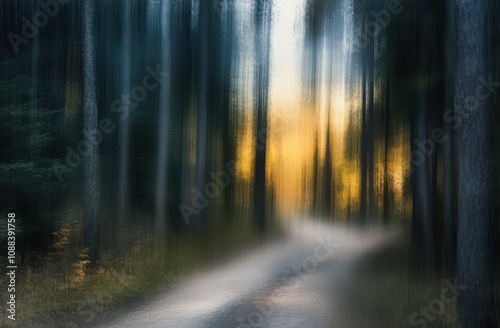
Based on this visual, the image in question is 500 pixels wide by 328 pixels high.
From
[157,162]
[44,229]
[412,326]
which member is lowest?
[412,326]

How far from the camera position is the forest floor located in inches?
149

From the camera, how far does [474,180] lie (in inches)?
143

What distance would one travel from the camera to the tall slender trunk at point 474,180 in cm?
363

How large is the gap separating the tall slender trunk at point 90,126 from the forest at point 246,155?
0.02 meters

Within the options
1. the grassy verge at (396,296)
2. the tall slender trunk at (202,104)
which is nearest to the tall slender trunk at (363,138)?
the grassy verge at (396,296)

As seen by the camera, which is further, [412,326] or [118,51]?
[118,51]

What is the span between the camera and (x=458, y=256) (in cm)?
373

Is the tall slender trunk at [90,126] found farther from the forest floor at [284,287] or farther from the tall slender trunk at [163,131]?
the forest floor at [284,287]

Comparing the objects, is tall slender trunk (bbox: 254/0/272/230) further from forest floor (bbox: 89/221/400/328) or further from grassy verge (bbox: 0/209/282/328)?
forest floor (bbox: 89/221/400/328)

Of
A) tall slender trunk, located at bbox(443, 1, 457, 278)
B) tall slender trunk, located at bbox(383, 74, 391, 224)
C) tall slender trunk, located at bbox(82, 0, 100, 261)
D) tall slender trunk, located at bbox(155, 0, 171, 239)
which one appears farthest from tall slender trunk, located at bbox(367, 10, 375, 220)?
tall slender trunk, located at bbox(82, 0, 100, 261)

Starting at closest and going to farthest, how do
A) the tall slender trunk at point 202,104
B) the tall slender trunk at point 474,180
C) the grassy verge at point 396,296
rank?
the tall slender trunk at point 474,180, the grassy verge at point 396,296, the tall slender trunk at point 202,104

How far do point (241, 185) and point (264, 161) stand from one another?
38cm

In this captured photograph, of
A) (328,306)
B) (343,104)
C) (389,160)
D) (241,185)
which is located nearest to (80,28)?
(241,185)

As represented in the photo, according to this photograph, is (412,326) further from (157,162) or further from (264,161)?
(157,162)
